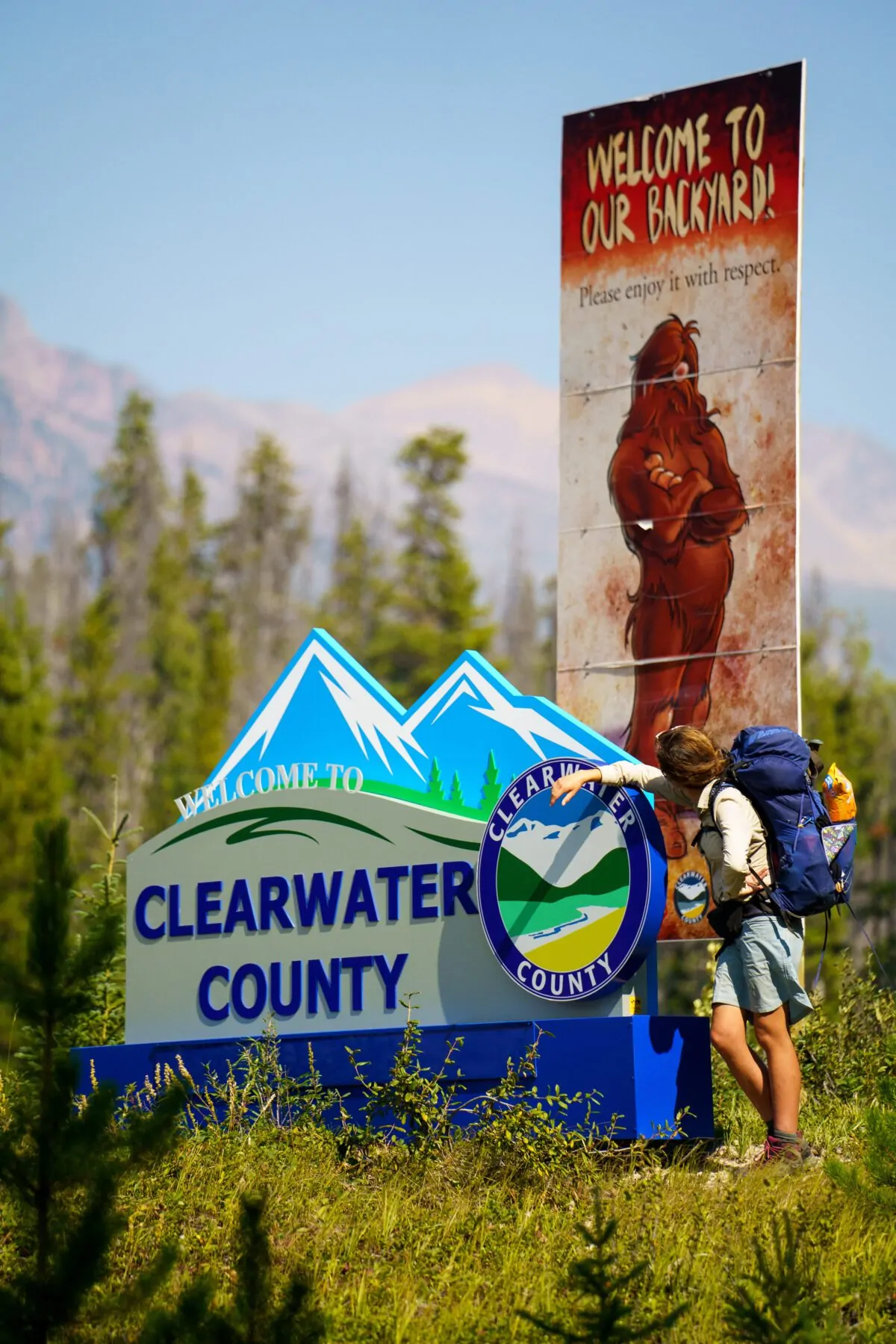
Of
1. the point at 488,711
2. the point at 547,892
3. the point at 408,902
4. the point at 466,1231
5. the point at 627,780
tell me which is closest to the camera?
the point at 466,1231

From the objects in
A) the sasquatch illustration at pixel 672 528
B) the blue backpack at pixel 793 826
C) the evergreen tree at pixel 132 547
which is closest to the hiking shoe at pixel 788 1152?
the blue backpack at pixel 793 826

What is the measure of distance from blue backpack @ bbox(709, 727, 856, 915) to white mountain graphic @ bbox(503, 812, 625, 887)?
585 millimetres

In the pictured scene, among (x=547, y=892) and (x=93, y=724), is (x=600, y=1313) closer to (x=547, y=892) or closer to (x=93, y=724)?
(x=547, y=892)

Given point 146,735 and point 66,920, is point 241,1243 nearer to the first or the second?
point 66,920

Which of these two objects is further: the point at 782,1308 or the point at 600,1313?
the point at 782,1308

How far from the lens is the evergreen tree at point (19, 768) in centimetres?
2952

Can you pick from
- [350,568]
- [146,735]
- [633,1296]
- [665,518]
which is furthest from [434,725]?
[350,568]

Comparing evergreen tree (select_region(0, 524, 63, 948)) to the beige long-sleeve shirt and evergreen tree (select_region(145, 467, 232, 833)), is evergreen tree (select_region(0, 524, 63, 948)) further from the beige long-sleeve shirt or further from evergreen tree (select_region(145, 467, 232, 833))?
the beige long-sleeve shirt

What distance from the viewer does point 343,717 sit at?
9234 mm

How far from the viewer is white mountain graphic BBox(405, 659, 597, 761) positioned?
338 inches

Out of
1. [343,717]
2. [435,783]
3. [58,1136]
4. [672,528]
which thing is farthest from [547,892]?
[672,528]

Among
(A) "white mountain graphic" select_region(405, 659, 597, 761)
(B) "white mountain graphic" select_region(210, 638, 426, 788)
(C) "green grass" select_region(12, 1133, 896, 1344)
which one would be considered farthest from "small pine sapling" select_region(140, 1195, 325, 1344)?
(B) "white mountain graphic" select_region(210, 638, 426, 788)

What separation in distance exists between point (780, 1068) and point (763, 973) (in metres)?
0.38

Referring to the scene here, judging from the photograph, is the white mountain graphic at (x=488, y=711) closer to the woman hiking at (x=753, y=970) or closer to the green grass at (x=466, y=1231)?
the woman hiking at (x=753, y=970)
